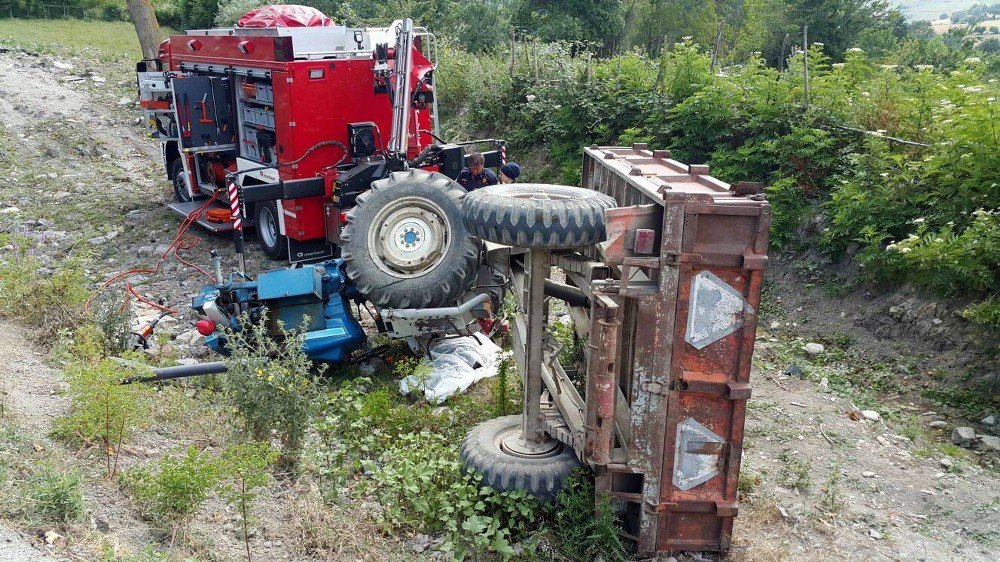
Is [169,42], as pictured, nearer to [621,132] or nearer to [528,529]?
[621,132]

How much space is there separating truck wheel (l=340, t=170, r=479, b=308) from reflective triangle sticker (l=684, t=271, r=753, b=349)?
263 centimetres

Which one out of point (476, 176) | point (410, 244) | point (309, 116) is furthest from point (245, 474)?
point (309, 116)

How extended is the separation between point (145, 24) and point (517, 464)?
16.1 m

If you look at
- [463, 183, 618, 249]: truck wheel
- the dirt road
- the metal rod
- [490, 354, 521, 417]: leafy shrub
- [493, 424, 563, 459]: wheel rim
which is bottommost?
the dirt road

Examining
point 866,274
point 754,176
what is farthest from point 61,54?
point 866,274

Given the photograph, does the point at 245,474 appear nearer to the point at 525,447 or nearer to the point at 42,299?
the point at 525,447

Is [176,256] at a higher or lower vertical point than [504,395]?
lower

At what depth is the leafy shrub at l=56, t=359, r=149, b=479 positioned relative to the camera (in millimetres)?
4043

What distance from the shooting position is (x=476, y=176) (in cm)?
783

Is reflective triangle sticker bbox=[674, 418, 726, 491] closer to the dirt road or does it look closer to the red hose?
the dirt road

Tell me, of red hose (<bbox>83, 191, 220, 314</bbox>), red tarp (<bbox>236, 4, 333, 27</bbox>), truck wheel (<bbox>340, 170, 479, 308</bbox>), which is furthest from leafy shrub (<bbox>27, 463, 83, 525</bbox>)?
red tarp (<bbox>236, 4, 333, 27</bbox>)

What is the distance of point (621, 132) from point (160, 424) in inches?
308

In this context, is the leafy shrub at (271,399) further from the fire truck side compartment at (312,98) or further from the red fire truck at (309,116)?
the fire truck side compartment at (312,98)

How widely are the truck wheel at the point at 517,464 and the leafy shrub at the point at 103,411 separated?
1.87 metres
